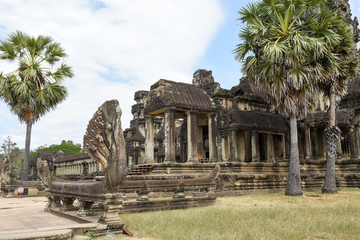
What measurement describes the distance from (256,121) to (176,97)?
5393mm

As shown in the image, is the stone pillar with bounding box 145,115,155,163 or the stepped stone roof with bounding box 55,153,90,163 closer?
the stone pillar with bounding box 145,115,155,163

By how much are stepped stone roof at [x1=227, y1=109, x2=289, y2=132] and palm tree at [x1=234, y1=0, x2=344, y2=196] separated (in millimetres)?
4144

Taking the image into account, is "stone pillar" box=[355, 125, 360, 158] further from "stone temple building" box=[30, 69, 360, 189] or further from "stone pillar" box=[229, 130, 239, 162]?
"stone pillar" box=[229, 130, 239, 162]

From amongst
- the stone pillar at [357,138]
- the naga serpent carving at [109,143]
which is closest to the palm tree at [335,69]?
the stone pillar at [357,138]

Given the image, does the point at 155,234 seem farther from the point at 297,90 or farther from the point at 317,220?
the point at 297,90

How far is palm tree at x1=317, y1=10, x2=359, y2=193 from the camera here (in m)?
14.0

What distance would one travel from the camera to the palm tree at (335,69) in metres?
14.0

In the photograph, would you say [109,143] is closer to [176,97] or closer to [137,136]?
[176,97]

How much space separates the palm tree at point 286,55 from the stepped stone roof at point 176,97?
4456mm

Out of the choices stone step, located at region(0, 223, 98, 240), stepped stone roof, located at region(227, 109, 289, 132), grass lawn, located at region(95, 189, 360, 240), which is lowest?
grass lawn, located at region(95, 189, 360, 240)

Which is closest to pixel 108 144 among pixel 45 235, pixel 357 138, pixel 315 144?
pixel 45 235

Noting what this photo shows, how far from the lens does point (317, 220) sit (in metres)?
6.85

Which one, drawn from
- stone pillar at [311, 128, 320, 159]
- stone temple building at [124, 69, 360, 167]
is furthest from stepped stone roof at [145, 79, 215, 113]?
stone pillar at [311, 128, 320, 159]

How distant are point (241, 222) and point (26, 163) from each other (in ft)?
60.8
